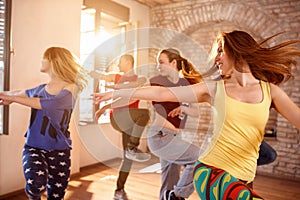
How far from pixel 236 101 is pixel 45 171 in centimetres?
128

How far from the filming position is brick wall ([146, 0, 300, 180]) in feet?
12.5

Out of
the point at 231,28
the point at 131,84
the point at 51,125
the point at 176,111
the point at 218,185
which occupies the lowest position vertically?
the point at 218,185

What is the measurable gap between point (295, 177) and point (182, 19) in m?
3.01

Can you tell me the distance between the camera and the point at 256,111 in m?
1.11

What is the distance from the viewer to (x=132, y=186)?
3.28 metres

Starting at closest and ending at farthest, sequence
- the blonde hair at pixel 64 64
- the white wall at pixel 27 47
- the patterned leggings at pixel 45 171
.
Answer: the patterned leggings at pixel 45 171 < the blonde hair at pixel 64 64 < the white wall at pixel 27 47

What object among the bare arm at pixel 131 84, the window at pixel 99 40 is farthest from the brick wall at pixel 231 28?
the bare arm at pixel 131 84

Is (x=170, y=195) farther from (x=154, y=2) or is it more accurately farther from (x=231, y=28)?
(x=154, y=2)

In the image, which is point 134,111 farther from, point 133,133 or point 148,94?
point 148,94

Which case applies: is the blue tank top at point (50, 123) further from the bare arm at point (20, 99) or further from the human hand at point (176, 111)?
the human hand at point (176, 111)

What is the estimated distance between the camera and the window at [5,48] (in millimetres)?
2463

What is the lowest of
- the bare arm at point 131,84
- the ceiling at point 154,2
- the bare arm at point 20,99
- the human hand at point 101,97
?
the bare arm at point 20,99

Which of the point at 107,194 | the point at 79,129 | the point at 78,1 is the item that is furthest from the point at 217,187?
the point at 78,1

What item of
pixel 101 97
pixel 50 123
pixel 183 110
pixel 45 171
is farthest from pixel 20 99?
pixel 183 110
